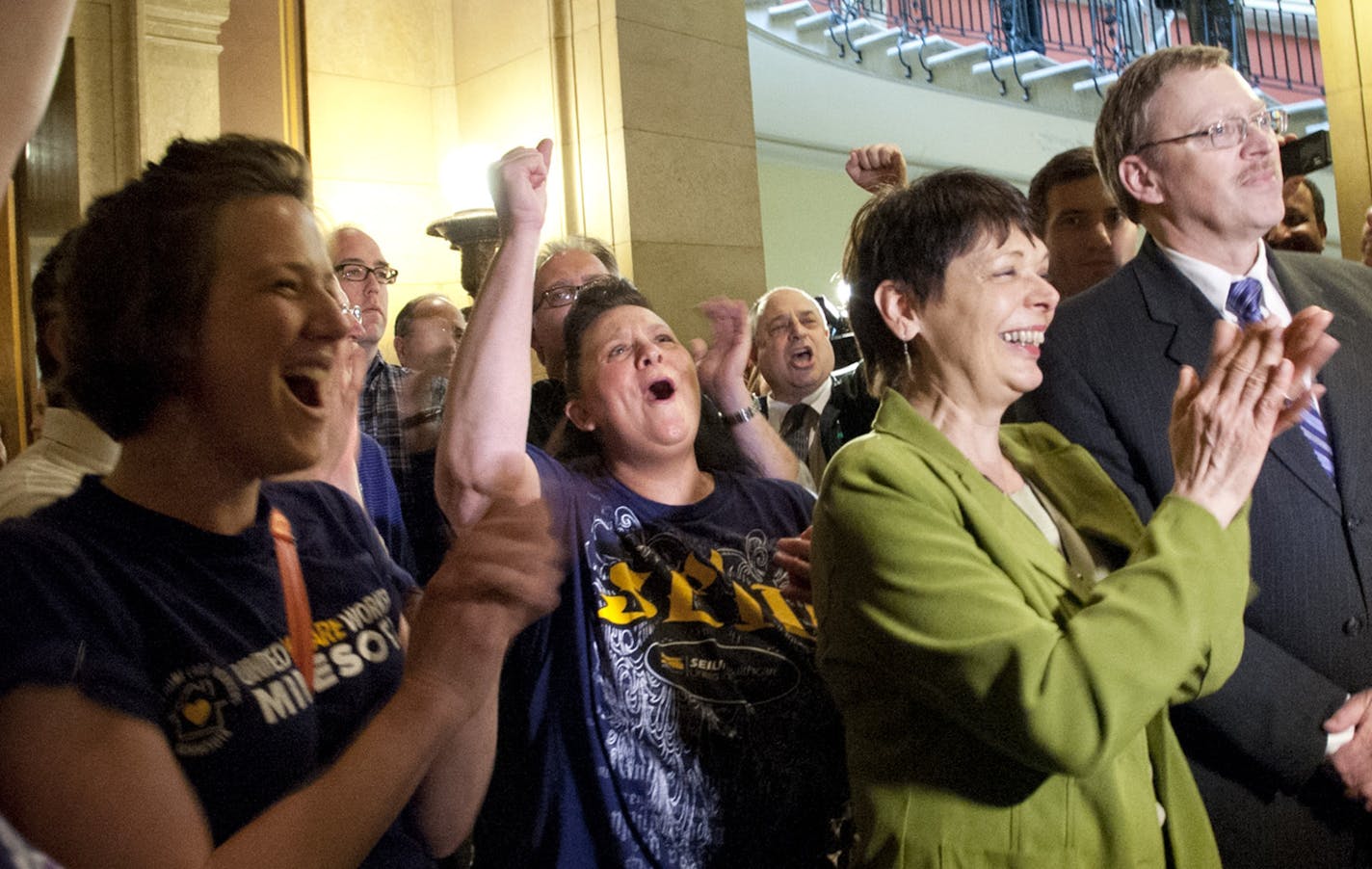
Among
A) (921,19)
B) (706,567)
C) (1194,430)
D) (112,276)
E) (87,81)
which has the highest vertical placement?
(921,19)

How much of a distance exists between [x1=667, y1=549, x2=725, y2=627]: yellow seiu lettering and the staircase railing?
11.0 m

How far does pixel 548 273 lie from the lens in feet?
9.55

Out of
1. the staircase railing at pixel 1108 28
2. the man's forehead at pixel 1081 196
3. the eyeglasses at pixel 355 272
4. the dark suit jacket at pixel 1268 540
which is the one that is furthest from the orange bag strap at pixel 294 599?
the staircase railing at pixel 1108 28

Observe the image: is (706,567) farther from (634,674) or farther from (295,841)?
(295,841)

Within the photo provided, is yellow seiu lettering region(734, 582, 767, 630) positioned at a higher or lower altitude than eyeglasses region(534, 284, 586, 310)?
lower

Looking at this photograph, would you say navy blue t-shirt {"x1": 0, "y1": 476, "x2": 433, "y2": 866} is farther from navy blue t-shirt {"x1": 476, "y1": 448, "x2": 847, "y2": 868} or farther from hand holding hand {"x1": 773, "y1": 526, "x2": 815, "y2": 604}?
hand holding hand {"x1": 773, "y1": 526, "x2": 815, "y2": 604}

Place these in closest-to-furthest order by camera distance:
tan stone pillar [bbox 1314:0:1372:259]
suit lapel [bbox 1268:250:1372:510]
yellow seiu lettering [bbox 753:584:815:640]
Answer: suit lapel [bbox 1268:250:1372:510], yellow seiu lettering [bbox 753:584:815:640], tan stone pillar [bbox 1314:0:1372:259]

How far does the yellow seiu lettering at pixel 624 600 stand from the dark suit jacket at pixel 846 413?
1.22 m

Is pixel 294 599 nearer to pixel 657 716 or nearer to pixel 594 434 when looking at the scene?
pixel 657 716

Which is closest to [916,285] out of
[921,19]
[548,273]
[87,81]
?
[548,273]

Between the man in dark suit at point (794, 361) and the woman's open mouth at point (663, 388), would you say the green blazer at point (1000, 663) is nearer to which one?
the woman's open mouth at point (663, 388)

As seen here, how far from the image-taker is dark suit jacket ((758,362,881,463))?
9.92 feet

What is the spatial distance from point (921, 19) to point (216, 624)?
512 inches

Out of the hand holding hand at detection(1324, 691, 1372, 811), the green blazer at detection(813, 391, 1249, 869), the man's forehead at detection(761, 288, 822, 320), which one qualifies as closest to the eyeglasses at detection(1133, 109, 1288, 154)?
the green blazer at detection(813, 391, 1249, 869)
